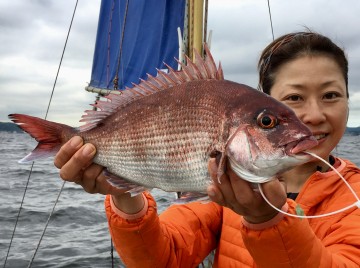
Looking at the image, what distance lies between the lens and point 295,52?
2785 millimetres

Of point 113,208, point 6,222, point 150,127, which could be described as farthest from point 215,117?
point 6,222

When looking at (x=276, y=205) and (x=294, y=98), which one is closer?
(x=276, y=205)

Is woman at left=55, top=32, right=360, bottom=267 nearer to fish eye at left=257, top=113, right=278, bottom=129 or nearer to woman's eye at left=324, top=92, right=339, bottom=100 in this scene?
woman's eye at left=324, top=92, right=339, bottom=100

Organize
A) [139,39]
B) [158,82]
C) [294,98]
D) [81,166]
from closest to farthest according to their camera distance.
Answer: [158,82]
[81,166]
[294,98]
[139,39]

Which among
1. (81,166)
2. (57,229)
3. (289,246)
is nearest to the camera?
(289,246)

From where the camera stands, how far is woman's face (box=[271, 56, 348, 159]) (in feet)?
8.47

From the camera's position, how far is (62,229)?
7.89 meters

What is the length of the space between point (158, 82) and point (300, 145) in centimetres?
77

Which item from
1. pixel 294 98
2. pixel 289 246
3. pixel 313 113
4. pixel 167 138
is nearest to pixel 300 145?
pixel 289 246

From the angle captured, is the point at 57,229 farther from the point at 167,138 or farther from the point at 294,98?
the point at 167,138

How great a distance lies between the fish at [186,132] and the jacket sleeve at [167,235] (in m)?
0.50

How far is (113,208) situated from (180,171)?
838 mm

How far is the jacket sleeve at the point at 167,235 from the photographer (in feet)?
8.63

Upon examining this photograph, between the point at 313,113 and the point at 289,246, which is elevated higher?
the point at 313,113
